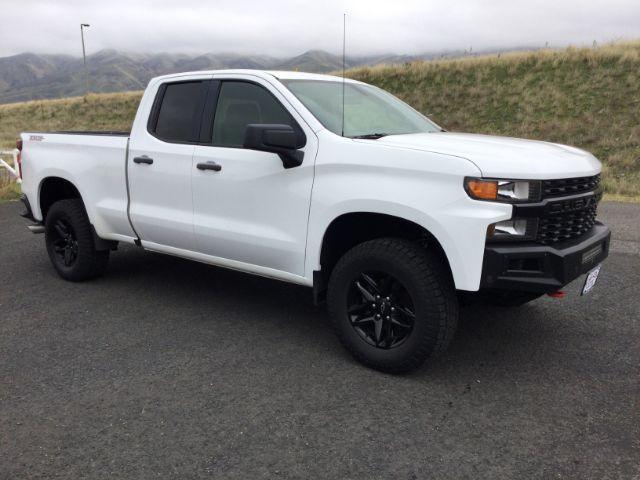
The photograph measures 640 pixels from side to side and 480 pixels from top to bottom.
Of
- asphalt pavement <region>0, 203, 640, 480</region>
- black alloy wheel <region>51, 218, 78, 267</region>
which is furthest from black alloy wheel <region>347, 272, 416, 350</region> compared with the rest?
black alloy wheel <region>51, 218, 78, 267</region>

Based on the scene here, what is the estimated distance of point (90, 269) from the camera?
18.4 feet

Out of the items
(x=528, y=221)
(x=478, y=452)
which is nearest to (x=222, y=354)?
(x=478, y=452)

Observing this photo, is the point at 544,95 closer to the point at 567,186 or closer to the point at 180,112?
the point at 180,112

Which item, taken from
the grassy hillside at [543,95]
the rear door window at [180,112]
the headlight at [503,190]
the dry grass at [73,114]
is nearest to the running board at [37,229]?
the rear door window at [180,112]

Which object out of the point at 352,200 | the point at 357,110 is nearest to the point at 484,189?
the point at 352,200

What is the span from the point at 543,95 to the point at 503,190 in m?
20.5

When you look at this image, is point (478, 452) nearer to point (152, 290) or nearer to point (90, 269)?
point (152, 290)

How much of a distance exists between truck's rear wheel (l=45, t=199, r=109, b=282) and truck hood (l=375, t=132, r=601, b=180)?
3.13 m

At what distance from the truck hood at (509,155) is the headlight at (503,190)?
4 centimetres

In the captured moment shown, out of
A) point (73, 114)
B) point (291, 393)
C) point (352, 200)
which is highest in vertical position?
point (352, 200)

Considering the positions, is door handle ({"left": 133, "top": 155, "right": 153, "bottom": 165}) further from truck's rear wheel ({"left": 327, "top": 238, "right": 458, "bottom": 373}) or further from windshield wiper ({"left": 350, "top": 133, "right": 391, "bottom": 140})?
truck's rear wheel ({"left": 327, "top": 238, "right": 458, "bottom": 373})

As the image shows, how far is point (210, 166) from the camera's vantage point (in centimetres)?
427

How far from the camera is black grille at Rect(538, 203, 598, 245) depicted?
328cm

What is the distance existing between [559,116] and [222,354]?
1949 centimetres
